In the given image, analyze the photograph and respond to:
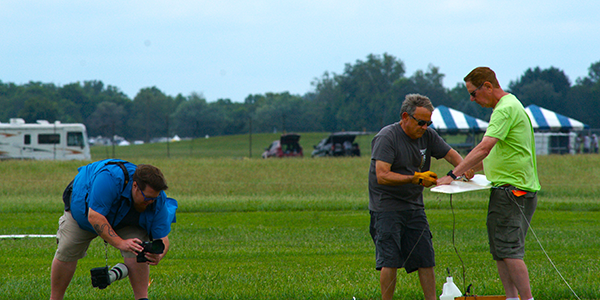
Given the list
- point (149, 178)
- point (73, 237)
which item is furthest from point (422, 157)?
point (73, 237)

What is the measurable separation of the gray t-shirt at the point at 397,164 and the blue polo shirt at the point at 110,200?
1.70 m

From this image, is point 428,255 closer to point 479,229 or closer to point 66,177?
point 479,229

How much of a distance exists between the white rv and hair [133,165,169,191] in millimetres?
31377

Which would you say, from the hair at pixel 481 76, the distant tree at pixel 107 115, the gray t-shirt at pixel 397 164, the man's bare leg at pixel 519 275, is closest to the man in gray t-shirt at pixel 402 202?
the gray t-shirt at pixel 397 164

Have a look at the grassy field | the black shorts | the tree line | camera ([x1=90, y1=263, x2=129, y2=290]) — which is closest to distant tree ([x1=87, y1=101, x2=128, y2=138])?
the tree line

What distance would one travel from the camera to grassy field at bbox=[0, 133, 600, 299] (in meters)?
5.79

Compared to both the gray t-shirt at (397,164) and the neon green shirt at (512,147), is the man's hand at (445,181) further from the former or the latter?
the neon green shirt at (512,147)

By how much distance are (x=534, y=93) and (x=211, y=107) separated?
5370 cm

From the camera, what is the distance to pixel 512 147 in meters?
4.73

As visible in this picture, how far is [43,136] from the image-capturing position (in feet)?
112

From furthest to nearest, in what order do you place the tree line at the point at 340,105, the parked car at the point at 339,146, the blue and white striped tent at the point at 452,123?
the tree line at the point at 340,105
the blue and white striped tent at the point at 452,123
the parked car at the point at 339,146

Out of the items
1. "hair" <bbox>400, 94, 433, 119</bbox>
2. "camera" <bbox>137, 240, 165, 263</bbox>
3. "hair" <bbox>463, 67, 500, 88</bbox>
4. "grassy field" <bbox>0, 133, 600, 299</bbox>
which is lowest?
"grassy field" <bbox>0, 133, 600, 299</bbox>

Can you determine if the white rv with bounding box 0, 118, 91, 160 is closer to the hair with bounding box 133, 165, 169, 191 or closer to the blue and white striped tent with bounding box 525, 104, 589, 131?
the blue and white striped tent with bounding box 525, 104, 589, 131

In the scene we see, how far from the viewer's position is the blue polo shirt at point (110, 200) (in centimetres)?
443
